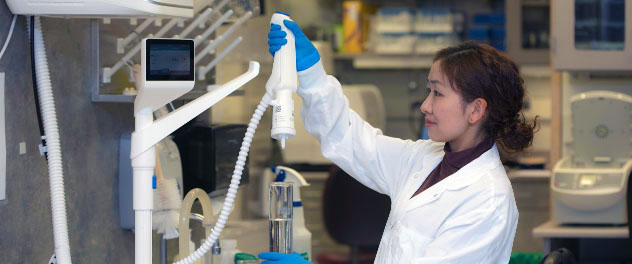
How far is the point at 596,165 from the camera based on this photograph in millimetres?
3385

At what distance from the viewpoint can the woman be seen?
5.96 ft

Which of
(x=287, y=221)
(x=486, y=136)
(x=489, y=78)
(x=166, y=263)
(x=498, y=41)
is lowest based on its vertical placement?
(x=166, y=263)

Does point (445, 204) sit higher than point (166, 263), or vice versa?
point (445, 204)

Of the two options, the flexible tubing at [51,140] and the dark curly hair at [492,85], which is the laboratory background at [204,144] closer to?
the flexible tubing at [51,140]

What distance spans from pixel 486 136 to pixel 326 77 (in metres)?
0.43

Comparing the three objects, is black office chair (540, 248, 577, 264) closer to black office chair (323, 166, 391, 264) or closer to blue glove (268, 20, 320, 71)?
blue glove (268, 20, 320, 71)

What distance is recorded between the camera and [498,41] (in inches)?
214

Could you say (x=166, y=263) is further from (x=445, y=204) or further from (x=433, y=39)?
(x=433, y=39)

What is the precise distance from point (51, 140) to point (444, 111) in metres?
0.91

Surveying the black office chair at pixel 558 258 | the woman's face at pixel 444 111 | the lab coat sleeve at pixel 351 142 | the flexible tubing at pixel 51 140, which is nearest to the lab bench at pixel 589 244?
the black office chair at pixel 558 258

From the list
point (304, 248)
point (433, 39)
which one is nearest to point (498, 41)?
point (433, 39)

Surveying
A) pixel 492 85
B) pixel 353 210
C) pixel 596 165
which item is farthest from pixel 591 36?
pixel 492 85

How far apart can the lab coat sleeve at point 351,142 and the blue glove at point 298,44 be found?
0.10 meters

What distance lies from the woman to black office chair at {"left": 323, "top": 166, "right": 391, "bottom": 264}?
1.95m
